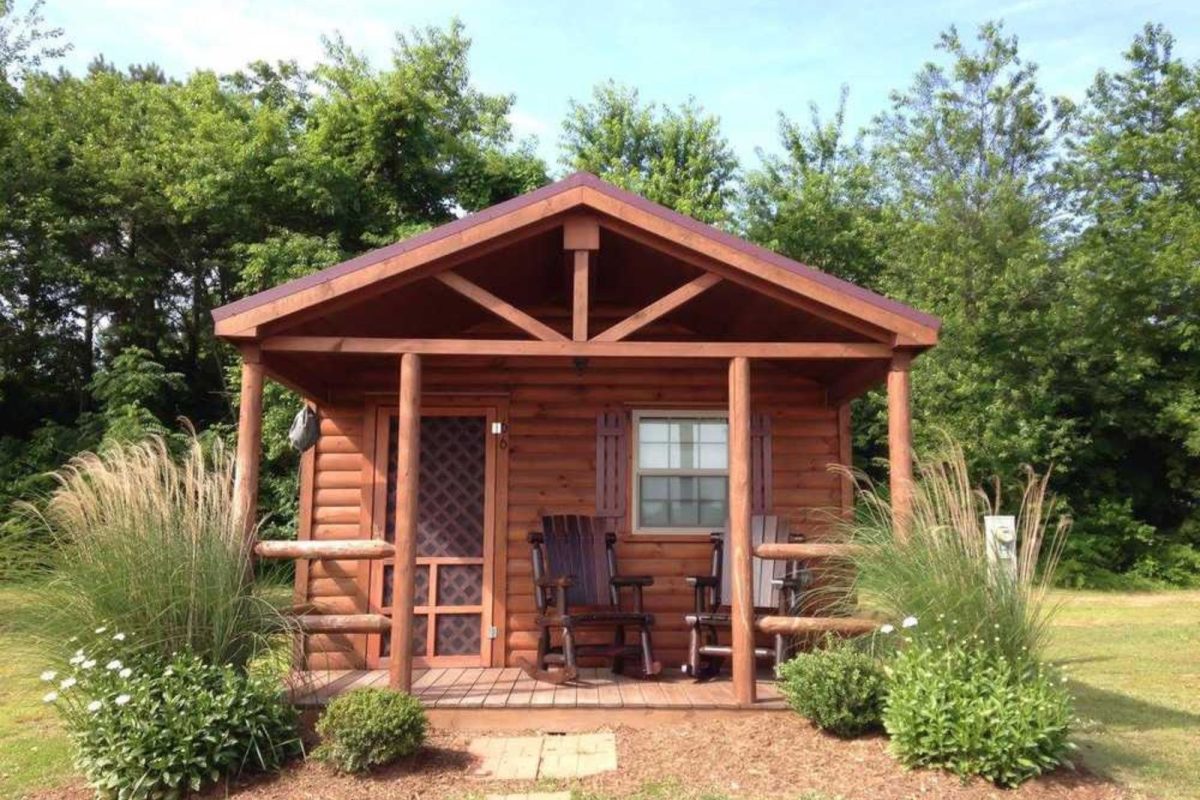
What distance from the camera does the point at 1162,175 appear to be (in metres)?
16.1

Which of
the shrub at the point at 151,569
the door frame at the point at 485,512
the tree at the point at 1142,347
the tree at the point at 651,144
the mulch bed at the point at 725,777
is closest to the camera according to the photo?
the mulch bed at the point at 725,777

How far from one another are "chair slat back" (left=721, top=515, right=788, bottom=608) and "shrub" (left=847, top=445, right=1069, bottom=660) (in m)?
1.25

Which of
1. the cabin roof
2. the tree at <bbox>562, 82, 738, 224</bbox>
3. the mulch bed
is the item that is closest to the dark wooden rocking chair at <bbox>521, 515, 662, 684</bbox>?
the mulch bed

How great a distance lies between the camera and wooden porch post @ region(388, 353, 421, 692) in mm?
4910

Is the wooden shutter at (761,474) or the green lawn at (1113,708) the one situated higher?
the wooden shutter at (761,474)

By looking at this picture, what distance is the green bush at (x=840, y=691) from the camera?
14.7ft

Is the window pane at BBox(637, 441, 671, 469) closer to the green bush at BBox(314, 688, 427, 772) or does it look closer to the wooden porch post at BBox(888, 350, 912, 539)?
the wooden porch post at BBox(888, 350, 912, 539)

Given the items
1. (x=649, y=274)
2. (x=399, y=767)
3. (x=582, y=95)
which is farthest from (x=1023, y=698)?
(x=582, y=95)

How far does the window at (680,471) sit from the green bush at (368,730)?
270cm

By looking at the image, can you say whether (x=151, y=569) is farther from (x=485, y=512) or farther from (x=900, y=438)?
(x=900, y=438)

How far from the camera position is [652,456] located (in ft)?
22.0

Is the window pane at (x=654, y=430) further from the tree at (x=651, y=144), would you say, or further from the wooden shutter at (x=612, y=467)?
the tree at (x=651, y=144)

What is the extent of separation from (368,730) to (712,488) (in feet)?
11.0

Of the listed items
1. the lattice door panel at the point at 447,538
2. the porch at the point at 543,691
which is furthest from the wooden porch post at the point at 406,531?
the lattice door panel at the point at 447,538
